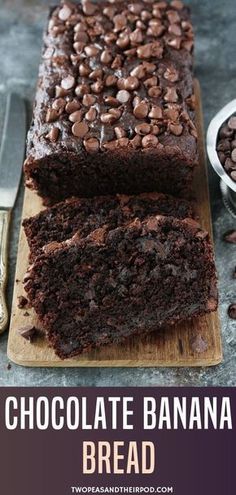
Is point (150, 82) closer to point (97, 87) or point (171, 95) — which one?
point (171, 95)

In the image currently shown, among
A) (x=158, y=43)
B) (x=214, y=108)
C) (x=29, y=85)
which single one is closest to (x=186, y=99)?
(x=158, y=43)

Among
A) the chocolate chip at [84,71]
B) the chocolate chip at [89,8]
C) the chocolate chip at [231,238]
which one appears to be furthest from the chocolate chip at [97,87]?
the chocolate chip at [231,238]

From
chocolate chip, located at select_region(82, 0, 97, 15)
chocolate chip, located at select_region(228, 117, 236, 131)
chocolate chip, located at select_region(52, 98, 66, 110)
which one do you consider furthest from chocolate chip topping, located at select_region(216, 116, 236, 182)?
chocolate chip, located at select_region(82, 0, 97, 15)

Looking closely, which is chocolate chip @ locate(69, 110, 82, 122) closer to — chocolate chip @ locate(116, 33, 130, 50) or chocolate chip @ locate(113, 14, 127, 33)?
chocolate chip @ locate(116, 33, 130, 50)

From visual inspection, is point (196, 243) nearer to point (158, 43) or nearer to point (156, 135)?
point (156, 135)

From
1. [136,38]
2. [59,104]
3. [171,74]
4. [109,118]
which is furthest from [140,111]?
[136,38]

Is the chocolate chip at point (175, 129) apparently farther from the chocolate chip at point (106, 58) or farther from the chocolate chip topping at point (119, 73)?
the chocolate chip at point (106, 58)

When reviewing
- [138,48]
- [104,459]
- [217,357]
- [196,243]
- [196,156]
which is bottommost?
[104,459]
